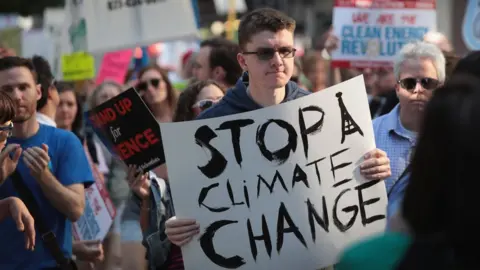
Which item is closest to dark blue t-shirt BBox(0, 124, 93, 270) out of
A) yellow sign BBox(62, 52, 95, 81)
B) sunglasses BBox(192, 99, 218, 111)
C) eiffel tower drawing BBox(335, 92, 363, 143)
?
sunglasses BBox(192, 99, 218, 111)

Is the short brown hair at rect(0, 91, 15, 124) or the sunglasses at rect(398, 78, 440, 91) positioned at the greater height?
the short brown hair at rect(0, 91, 15, 124)

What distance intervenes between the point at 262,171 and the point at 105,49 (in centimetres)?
604

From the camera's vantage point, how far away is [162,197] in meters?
5.64

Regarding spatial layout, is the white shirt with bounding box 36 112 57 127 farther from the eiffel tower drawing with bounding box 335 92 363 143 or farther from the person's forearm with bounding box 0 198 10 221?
the eiffel tower drawing with bounding box 335 92 363 143

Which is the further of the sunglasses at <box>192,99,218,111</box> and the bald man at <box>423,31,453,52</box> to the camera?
the bald man at <box>423,31,453,52</box>

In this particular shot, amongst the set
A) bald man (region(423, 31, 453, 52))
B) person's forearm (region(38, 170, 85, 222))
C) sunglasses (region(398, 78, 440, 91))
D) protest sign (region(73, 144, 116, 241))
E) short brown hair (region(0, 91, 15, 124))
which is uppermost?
short brown hair (region(0, 91, 15, 124))

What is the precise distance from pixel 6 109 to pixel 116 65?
357 inches

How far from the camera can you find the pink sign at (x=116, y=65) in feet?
46.8

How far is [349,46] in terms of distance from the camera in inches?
404

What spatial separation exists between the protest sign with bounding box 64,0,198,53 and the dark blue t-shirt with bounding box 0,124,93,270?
4.47 m

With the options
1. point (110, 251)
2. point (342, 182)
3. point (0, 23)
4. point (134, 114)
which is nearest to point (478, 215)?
point (342, 182)

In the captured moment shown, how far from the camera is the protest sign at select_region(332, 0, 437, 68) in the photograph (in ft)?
32.9

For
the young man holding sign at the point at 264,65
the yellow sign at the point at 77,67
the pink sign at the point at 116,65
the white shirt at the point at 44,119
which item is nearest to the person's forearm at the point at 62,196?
the young man holding sign at the point at 264,65

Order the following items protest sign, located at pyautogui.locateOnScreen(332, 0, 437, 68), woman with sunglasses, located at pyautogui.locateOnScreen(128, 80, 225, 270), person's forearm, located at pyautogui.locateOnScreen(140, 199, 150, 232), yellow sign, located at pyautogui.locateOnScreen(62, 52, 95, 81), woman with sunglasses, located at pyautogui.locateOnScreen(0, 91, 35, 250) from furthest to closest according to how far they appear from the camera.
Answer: yellow sign, located at pyautogui.locateOnScreen(62, 52, 95, 81), protest sign, located at pyautogui.locateOnScreen(332, 0, 437, 68), person's forearm, located at pyautogui.locateOnScreen(140, 199, 150, 232), woman with sunglasses, located at pyautogui.locateOnScreen(128, 80, 225, 270), woman with sunglasses, located at pyautogui.locateOnScreen(0, 91, 35, 250)
